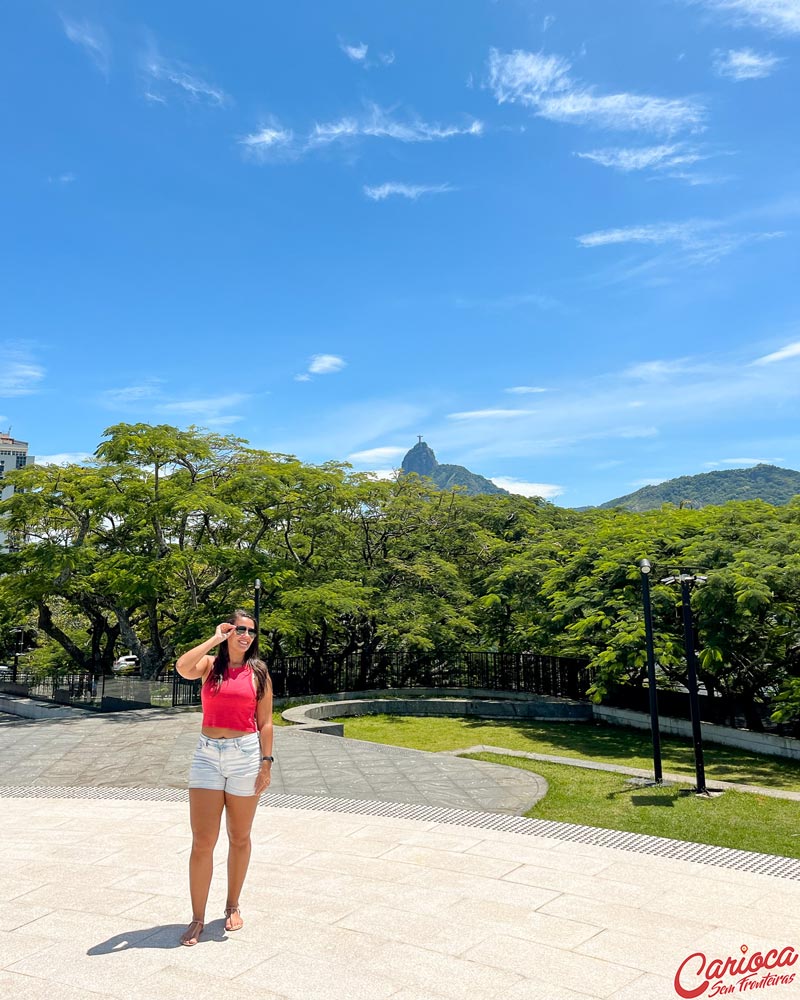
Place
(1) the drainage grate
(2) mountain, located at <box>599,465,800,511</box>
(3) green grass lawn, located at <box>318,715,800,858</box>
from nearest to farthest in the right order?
(1) the drainage grate
(3) green grass lawn, located at <box>318,715,800,858</box>
(2) mountain, located at <box>599,465,800,511</box>

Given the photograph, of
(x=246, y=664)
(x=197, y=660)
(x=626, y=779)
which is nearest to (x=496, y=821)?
(x=626, y=779)

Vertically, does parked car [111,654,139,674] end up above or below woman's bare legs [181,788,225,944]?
below

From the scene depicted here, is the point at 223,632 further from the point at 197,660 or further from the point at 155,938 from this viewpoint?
the point at 155,938

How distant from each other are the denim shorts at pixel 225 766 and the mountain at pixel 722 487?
147 m

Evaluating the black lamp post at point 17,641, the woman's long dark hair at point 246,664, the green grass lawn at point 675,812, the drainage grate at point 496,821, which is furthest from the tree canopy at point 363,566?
the woman's long dark hair at point 246,664

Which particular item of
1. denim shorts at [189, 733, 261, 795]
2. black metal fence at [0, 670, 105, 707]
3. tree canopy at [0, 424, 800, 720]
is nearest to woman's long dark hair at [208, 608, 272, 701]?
denim shorts at [189, 733, 261, 795]

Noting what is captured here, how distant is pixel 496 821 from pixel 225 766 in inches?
185

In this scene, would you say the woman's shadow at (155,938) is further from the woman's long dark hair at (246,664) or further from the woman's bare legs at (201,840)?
the woman's long dark hair at (246,664)

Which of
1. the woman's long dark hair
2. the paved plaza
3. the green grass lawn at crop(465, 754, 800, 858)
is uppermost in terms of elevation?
the woman's long dark hair

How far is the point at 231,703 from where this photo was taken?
5.04 metres

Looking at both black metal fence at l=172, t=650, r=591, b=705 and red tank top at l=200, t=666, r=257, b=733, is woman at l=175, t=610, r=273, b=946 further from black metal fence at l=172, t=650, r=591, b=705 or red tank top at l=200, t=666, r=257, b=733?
black metal fence at l=172, t=650, r=591, b=705

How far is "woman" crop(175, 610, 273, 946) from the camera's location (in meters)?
4.94

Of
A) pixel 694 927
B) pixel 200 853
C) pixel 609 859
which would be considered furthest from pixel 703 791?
pixel 200 853

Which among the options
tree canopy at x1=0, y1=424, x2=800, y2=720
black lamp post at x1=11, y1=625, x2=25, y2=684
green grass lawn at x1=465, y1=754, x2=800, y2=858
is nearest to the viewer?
green grass lawn at x1=465, y1=754, x2=800, y2=858
